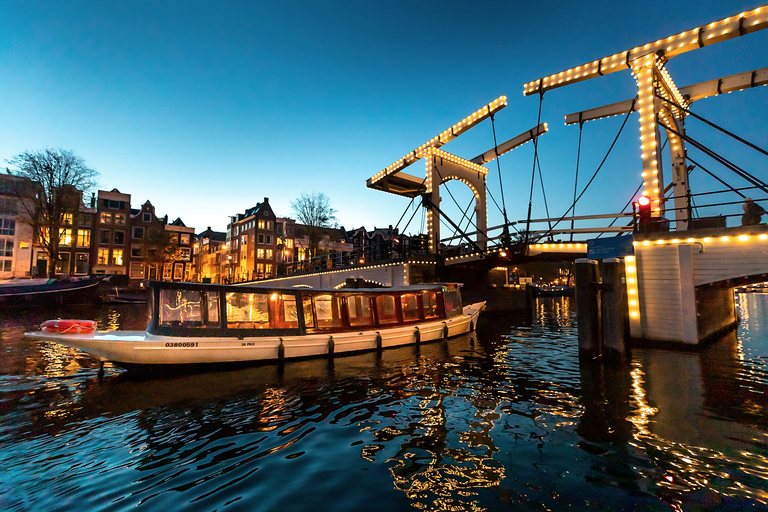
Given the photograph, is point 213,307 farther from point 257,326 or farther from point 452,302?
point 452,302

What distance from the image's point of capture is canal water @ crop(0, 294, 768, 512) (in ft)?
14.8

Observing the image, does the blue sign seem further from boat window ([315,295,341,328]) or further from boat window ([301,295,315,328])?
boat window ([301,295,315,328])

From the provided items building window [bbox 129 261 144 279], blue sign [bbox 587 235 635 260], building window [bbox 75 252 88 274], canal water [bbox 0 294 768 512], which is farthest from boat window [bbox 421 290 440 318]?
building window [bbox 75 252 88 274]

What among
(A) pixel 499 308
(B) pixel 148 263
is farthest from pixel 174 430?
(B) pixel 148 263

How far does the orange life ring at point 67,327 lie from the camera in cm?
972

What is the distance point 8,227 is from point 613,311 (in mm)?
63278

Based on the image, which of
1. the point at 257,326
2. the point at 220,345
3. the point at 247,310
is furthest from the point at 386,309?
the point at 220,345

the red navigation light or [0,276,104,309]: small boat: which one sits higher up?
the red navigation light

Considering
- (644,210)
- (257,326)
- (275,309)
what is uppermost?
(644,210)

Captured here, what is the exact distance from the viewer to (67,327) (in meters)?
9.94

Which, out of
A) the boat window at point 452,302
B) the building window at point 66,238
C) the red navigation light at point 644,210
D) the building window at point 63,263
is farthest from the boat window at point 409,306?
the building window at point 63,263

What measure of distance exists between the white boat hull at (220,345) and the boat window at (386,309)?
1.77 feet

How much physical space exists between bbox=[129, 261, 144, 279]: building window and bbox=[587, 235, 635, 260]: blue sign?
2501 inches

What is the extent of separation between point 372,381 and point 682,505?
23.8 ft
